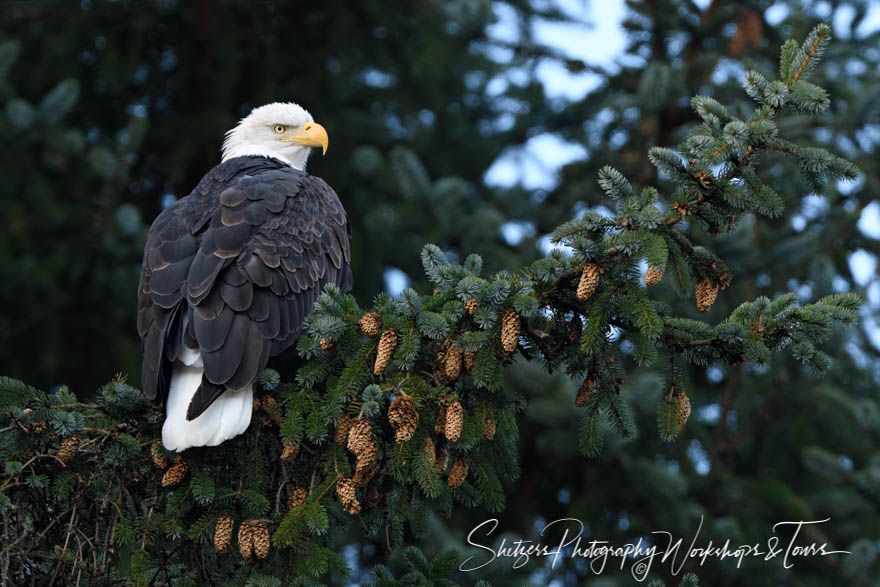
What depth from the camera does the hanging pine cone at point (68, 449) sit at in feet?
10.9

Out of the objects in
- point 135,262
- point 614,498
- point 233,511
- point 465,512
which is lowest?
point 465,512

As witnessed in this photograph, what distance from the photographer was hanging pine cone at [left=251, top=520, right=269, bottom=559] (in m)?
3.16

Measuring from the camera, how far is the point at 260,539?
3.17 metres

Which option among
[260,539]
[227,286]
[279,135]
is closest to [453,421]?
[260,539]

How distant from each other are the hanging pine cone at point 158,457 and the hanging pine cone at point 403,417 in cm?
92

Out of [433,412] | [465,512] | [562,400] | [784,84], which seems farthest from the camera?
[465,512]

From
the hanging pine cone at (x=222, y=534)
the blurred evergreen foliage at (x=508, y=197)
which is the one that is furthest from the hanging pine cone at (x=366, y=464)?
the blurred evergreen foliage at (x=508, y=197)

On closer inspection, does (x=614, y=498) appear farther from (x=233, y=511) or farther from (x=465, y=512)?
(x=233, y=511)

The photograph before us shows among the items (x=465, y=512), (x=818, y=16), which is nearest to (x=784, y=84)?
(x=818, y=16)

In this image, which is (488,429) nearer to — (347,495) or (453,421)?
(453,421)

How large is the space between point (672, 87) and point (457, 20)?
5.46 feet

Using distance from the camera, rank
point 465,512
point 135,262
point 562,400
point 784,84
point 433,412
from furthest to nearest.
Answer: point 465,512
point 135,262
point 562,400
point 433,412
point 784,84

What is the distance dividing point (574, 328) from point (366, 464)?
865 mm

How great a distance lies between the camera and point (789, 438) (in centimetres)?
693
